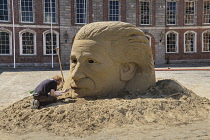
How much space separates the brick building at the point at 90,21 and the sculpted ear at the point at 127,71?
1603cm

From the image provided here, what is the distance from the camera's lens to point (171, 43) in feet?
81.1

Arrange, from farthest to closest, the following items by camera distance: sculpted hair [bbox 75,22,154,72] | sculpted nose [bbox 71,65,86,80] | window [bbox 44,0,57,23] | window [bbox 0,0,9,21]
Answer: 1. window [bbox 44,0,57,23]
2. window [bbox 0,0,9,21]
3. sculpted hair [bbox 75,22,154,72]
4. sculpted nose [bbox 71,65,86,80]

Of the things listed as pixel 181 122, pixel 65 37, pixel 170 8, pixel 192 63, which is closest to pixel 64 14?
pixel 65 37

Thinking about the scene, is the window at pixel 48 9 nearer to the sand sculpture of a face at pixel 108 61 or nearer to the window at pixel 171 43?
the window at pixel 171 43

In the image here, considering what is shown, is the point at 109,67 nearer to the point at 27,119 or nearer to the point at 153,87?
the point at 153,87

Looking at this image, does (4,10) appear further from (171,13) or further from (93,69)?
(93,69)

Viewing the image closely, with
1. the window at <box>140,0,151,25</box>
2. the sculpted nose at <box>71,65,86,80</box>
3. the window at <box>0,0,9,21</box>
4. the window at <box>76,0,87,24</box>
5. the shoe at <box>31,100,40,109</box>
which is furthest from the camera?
the window at <box>140,0,151,25</box>

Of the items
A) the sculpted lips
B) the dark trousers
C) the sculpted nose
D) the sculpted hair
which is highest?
the sculpted hair

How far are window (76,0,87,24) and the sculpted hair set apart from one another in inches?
686

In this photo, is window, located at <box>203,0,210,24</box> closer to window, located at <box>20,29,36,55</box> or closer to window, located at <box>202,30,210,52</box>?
window, located at <box>202,30,210,52</box>

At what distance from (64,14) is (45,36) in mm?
2538

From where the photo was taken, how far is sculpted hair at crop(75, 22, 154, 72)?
18.0 feet

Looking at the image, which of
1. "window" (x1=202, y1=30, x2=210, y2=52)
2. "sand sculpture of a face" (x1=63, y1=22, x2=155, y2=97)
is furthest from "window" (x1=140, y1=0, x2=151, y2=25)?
"sand sculpture of a face" (x1=63, y1=22, x2=155, y2=97)

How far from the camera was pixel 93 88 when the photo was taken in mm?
5461
